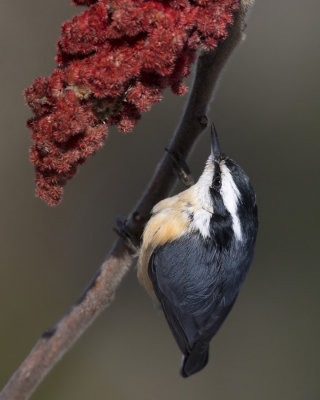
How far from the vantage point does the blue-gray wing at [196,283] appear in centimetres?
271

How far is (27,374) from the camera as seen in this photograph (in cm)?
207

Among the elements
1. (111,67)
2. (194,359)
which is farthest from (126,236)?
(111,67)

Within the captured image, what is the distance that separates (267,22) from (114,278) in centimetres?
263

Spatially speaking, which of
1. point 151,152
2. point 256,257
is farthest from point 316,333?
point 151,152

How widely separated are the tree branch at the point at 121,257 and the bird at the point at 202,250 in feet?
1.22

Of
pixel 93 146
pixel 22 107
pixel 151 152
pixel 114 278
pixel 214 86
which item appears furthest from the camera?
pixel 151 152

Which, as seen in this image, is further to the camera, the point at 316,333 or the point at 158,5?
the point at 316,333

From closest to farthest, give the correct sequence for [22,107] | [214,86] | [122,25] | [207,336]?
[122,25] → [214,86] → [207,336] → [22,107]

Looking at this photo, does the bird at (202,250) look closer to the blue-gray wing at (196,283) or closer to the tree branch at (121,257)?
the blue-gray wing at (196,283)

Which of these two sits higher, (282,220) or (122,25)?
(122,25)

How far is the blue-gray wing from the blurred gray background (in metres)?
1.11

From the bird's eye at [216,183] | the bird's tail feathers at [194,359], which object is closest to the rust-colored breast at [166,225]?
the bird's eye at [216,183]

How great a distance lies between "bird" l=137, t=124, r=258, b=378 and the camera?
8.87 feet

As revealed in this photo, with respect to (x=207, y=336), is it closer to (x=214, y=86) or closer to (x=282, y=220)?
(x=214, y=86)
